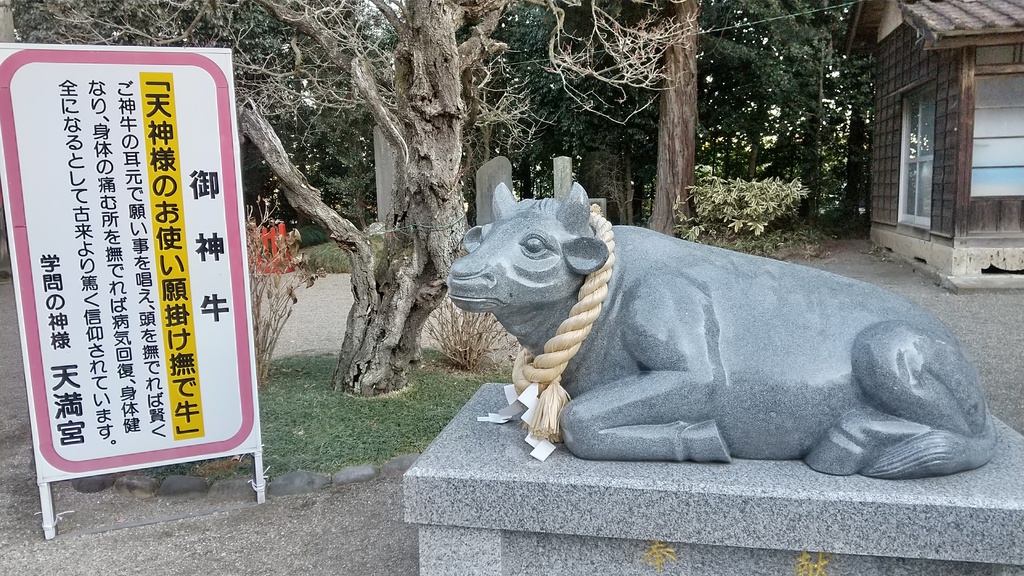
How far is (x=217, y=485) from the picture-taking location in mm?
3580

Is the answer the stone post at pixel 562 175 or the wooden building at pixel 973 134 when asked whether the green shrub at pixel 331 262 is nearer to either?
the stone post at pixel 562 175

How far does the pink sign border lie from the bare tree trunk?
29.6 ft

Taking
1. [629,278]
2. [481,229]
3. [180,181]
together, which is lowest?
[629,278]

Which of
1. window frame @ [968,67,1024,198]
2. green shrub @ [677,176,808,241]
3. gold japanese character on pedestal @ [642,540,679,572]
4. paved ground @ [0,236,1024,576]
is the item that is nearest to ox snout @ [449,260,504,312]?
gold japanese character on pedestal @ [642,540,679,572]

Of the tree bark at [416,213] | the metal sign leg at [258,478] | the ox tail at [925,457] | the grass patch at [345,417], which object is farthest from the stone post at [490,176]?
the ox tail at [925,457]

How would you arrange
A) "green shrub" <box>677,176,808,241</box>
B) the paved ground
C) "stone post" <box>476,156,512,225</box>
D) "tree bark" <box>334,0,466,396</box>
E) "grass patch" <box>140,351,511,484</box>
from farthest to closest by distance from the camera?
"green shrub" <box>677,176,808,241</box> < "stone post" <box>476,156,512,225</box> < "tree bark" <box>334,0,466,396</box> < "grass patch" <box>140,351,511,484</box> < the paved ground

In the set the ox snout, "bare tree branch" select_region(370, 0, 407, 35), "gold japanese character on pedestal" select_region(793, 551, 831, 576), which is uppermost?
"bare tree branch" select_region(370, 0, 407, 35)

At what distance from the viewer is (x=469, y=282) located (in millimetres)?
2006

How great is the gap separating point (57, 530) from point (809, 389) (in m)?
3.31

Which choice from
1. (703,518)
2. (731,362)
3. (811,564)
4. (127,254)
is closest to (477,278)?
(731,362)

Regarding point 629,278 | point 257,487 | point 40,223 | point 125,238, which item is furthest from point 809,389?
point 40,223

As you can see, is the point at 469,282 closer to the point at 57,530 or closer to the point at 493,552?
the point at 493,552

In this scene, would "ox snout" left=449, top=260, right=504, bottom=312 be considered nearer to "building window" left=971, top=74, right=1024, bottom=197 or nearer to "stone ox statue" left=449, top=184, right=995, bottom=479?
"stone ox statue" left=449, top=184, right=995, bottom=479

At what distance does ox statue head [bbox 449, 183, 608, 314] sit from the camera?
2.02 meters
